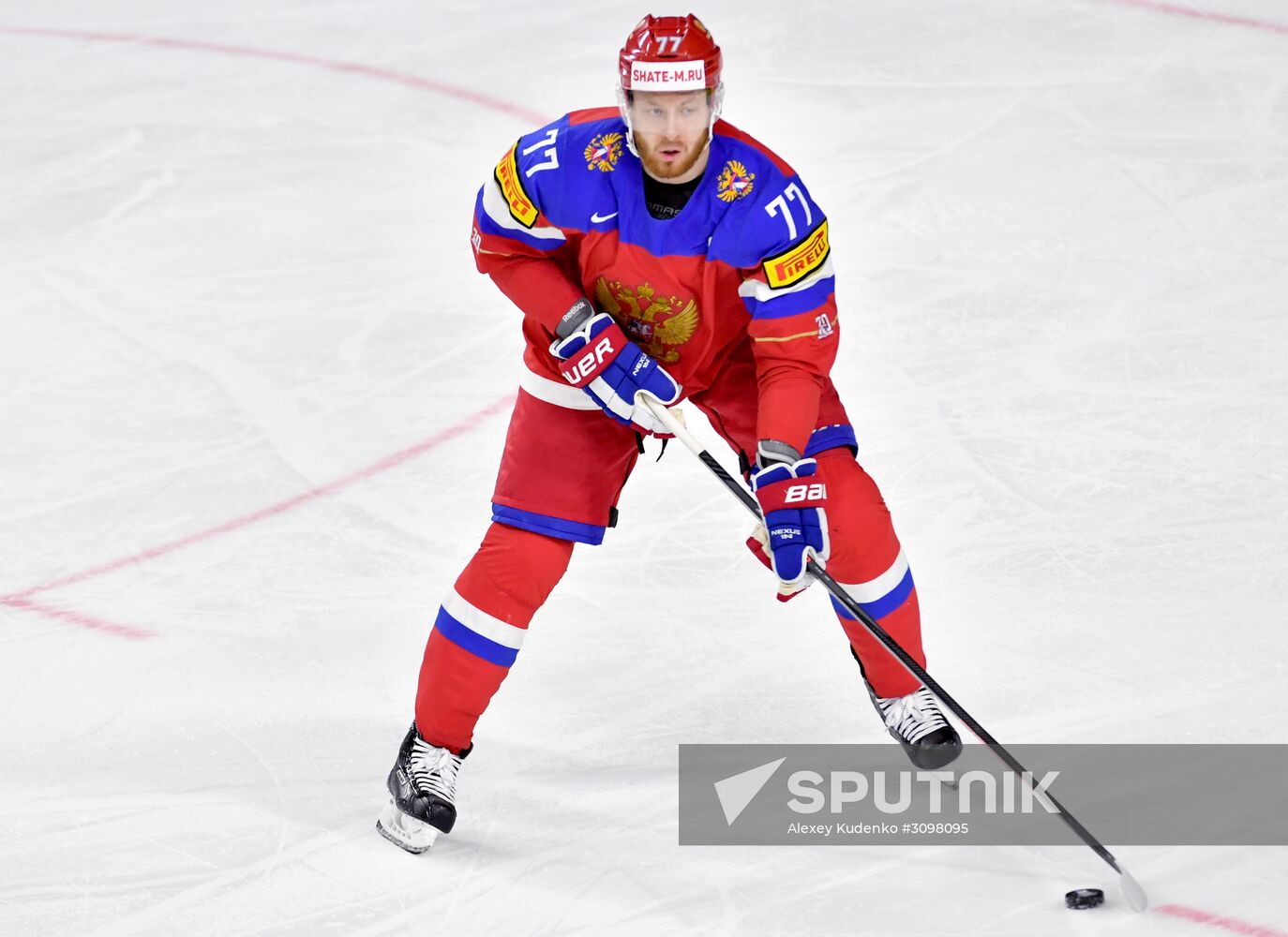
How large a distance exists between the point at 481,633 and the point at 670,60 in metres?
0.97

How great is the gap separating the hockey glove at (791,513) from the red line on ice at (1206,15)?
13.8 ft

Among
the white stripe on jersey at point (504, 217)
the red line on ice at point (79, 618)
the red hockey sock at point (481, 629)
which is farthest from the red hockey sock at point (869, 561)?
the red line on ice at point (79, 618)

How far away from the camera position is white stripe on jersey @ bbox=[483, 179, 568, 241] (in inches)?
108

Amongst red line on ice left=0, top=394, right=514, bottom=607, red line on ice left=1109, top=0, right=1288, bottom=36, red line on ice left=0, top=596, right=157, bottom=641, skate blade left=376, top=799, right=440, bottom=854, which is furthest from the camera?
red line on ice left=1109, top=0, right=1288, bottom=36

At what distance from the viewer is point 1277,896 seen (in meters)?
2.48

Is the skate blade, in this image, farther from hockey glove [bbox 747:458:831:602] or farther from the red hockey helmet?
the red hockey helmet

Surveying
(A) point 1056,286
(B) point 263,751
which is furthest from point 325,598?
(A) point 1056,286

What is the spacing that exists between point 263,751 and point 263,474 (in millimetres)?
1116

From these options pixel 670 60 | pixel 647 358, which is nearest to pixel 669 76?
pixel 670 60

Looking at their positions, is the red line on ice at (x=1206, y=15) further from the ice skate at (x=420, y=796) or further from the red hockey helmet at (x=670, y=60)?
the ice skate at (x=420, y=796)

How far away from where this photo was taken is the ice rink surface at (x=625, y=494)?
268 cm

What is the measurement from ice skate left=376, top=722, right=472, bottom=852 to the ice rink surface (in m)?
0.05

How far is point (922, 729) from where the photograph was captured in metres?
2.87

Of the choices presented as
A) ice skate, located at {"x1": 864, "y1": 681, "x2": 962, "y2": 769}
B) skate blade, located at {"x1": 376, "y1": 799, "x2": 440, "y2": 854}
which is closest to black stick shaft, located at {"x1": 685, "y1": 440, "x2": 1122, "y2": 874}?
ice skate, located at {"x1": 864, "y1": 681, "x2": 962, "y2": 769}
